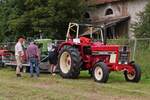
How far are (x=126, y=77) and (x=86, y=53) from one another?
193cm

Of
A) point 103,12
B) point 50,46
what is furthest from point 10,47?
point 103,12

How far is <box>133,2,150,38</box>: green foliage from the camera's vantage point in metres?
34.0

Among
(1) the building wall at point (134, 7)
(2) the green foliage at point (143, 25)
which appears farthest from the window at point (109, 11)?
(2) the green foliage at point (143, 25)

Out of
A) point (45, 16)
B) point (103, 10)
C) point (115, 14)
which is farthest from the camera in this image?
point (103, 10)

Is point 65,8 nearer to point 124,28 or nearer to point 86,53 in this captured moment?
point 124,28

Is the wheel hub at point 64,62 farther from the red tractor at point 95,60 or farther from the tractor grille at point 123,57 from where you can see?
the tractor grille at point 123,57

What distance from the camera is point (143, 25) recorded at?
114ft

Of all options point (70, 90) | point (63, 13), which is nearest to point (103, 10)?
point (63, 13)

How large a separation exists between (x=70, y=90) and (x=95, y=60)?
174 inches

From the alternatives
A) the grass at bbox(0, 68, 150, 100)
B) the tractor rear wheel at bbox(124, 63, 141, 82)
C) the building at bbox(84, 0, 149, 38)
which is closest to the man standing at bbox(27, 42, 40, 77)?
the grass at bbox(0, 68, 150, 100)

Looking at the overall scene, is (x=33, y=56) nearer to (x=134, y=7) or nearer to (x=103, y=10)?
(x=134, y=7)

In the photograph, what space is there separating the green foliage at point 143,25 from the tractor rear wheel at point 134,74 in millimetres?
12993

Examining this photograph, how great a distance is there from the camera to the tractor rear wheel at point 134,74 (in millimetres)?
20000

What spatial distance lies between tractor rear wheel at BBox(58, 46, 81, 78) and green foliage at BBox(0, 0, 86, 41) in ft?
59.9
